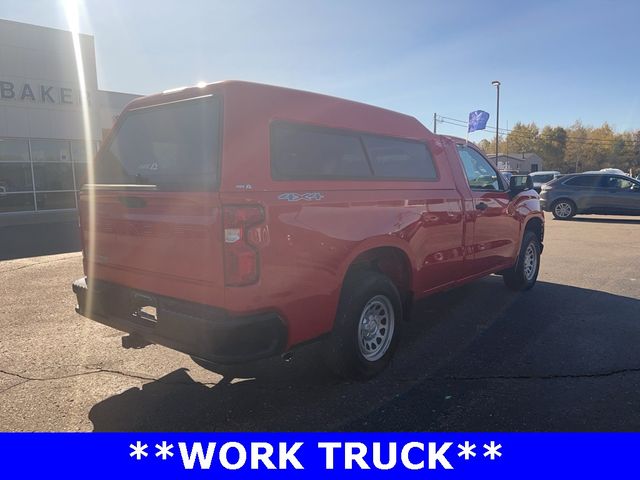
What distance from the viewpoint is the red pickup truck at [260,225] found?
9.37ft

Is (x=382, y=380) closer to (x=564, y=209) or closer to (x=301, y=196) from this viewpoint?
(x=301, y=196)

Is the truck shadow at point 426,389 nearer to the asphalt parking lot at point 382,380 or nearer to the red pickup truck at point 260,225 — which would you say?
the asphalt parking lot at point 382,380

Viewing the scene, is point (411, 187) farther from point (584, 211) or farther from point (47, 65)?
point (47, 65)

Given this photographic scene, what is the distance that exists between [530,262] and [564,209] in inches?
448

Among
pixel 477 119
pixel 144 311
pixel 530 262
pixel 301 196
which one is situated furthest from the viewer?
pixel 477 119

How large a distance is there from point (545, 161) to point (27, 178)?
94554mm

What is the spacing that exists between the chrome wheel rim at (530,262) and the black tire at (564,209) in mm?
11177

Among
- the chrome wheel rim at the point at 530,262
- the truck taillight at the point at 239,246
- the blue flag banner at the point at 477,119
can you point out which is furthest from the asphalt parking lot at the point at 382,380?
the blue flag banner at the point at 477,119

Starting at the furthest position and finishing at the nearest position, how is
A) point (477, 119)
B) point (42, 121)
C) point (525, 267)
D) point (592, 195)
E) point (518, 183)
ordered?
point (477, 119) → point (42, 121) → point (592, 195) → point (525, 267) → point (518, 183)

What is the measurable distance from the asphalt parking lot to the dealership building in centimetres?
1412

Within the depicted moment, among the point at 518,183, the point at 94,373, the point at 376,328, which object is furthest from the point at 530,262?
the point at 94,373

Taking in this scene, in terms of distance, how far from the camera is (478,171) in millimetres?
5410

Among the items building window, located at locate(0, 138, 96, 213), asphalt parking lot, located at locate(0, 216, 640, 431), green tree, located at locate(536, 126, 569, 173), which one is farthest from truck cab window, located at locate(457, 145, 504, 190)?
green tree, located at locate(536, 126, 569, 173)

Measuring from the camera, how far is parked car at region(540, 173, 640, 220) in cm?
1574
